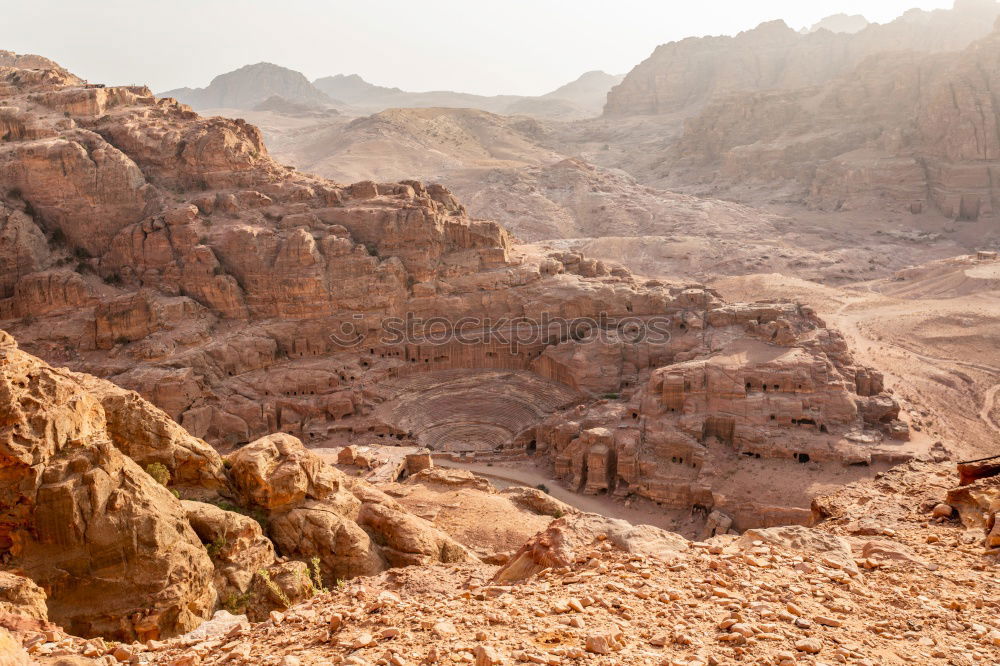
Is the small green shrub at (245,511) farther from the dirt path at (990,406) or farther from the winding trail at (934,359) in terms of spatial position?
the dirt path at (990,406)

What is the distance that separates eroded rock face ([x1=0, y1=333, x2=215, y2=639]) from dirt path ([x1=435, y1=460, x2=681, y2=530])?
73.7 ft

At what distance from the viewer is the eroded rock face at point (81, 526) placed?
10891 mm

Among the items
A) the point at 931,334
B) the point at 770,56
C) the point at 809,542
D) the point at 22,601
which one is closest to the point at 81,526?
the point at 22,601

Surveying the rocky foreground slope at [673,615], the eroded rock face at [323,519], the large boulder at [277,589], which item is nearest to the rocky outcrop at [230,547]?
the large boulder at [277,589]

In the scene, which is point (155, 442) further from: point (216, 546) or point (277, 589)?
point (277, 589)

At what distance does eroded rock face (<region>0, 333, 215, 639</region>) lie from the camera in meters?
10.9

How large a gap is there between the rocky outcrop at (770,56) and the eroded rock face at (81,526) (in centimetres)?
14153

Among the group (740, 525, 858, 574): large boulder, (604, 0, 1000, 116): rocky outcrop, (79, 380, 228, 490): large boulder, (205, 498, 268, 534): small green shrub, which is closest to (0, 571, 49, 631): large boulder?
(79, 380, 228, 490): large boulder

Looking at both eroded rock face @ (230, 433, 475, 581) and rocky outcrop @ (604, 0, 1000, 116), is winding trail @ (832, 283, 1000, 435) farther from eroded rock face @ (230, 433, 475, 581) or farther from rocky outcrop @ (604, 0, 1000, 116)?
rocky outcrop @ (604, 0, 1000, 116)

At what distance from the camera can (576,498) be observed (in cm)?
3484

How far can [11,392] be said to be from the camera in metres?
11.1

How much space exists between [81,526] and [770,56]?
169901mm

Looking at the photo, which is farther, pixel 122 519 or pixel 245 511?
pixel 245 511

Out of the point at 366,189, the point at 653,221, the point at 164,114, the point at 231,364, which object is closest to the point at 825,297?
the point at 653,221
